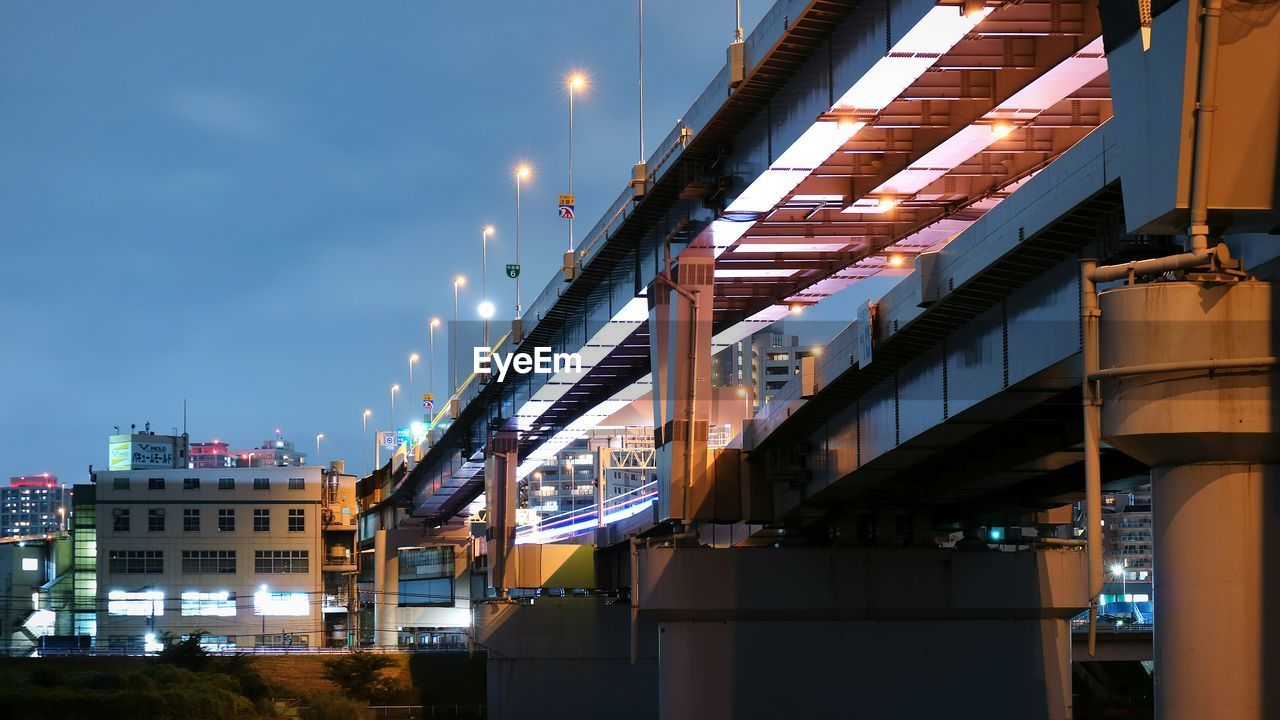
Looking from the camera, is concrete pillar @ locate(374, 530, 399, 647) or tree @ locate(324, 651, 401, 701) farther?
concrete pillar @ locate(374, 530, 399, 647)

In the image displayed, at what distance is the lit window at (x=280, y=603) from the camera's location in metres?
129

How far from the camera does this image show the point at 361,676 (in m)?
86.6

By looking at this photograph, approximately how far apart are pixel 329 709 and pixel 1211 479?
2331 inches

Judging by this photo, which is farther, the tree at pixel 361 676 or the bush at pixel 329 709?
the tree at pixel 361 676

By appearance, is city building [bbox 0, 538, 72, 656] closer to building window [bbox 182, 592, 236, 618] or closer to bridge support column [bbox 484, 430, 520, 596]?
building window [bbox 182, 592, 236, 618]

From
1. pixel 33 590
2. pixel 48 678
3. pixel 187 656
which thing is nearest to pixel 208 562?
pixel 33 590

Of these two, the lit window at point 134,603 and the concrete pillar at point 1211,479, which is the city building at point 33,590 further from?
the concrete pillar at point 1211,479

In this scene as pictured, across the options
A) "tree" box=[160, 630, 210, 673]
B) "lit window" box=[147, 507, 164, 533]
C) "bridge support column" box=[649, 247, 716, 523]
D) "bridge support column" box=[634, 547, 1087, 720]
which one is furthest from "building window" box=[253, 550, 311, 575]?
"bridge support column" box=[649, 247, 716, 523]

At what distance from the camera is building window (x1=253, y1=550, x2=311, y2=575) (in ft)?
429

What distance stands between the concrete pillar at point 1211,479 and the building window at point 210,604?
11700cm

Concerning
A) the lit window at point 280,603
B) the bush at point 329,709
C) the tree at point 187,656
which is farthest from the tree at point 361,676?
the lit window at point 280,603

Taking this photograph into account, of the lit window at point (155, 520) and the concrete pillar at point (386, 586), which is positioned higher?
the lit window at point (155, 520)

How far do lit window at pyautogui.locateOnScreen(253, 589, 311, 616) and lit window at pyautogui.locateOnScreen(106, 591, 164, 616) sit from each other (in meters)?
7.05

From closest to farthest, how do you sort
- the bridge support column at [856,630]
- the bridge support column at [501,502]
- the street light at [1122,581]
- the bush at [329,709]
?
1. the bridge support column at [856,630]
2. the bush at [329,709]
3. the bridge support column at [501,502]
4. the street light at [1122,581]
